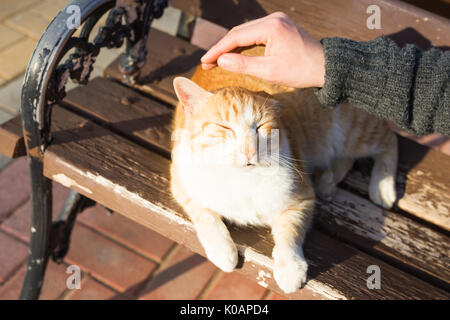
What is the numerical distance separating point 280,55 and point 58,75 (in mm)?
751

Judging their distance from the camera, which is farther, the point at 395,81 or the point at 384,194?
the point at 384,194

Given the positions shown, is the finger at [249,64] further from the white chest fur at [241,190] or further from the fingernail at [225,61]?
the white chest fur at [241,190]

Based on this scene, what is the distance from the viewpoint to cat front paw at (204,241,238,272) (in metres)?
1.38

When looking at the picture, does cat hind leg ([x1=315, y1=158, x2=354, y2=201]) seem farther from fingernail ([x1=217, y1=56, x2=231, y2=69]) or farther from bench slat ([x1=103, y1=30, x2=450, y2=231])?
fingernail ([x1=217, y1=56, x2=231, y2=69])

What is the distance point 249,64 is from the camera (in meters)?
1.38

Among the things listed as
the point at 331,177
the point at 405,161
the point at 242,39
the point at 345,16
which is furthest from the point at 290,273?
the point at 345,16

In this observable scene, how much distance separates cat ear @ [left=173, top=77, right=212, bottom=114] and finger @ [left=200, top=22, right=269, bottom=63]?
0.35 ft

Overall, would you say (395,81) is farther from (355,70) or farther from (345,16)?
(345,16)

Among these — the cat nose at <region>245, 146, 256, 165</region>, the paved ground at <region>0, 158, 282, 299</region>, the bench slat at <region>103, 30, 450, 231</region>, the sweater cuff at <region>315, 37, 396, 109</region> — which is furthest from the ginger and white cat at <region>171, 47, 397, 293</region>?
the paved ground at <region>0, 158, 282, 299</region>

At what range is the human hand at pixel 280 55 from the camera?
1359 mm

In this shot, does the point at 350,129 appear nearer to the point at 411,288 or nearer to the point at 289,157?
the point at 289,157

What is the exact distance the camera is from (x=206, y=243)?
4.63ft
